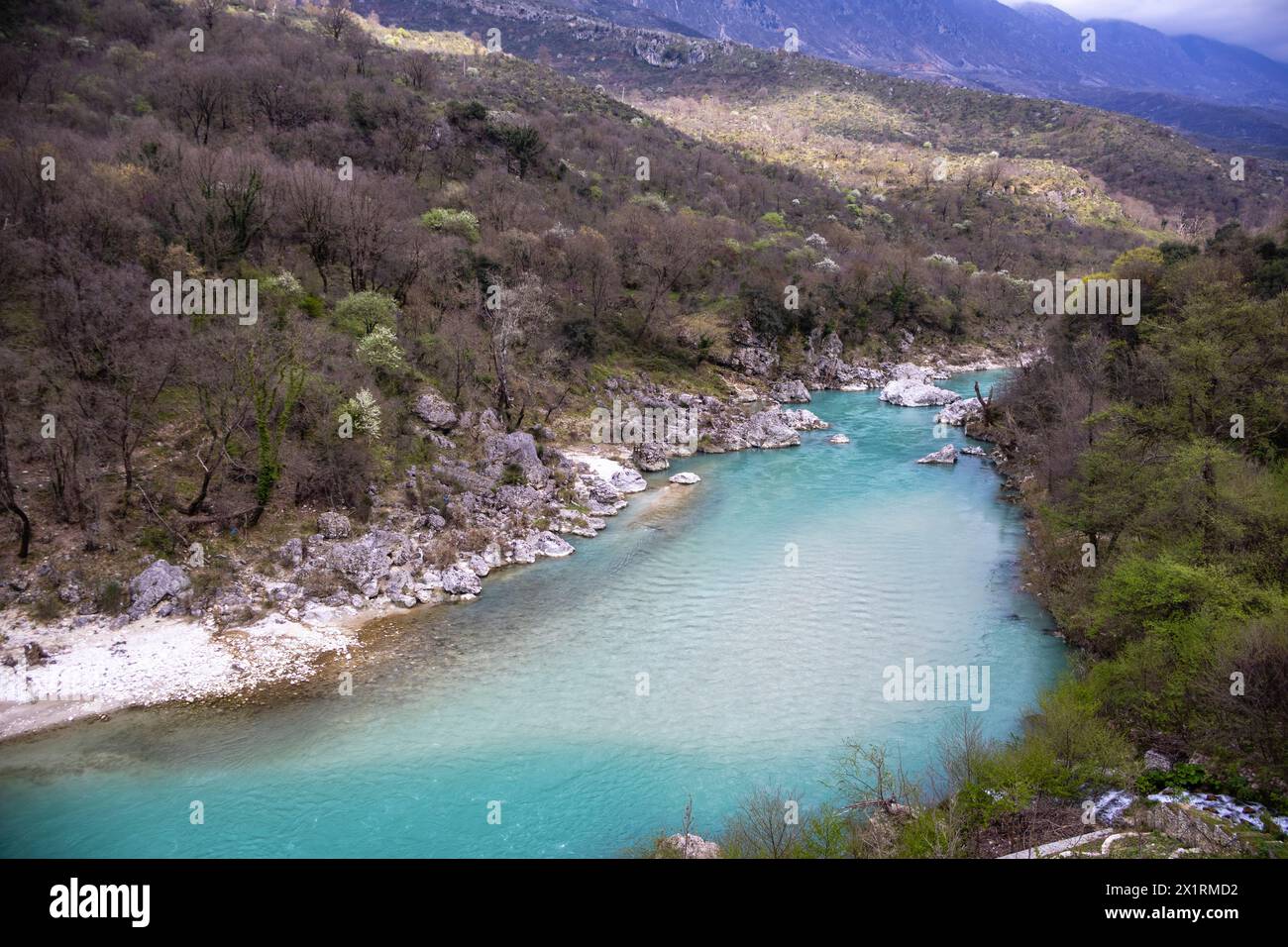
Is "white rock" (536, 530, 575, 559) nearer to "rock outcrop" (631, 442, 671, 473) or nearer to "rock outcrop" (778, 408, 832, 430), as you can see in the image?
"rock outcrop" (631, 442, 671, 473)

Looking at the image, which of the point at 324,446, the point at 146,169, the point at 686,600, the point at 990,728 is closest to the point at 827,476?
the point at 686,600

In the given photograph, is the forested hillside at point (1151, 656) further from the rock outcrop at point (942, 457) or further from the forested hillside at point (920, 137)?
the forested hillside at point (920, 137)

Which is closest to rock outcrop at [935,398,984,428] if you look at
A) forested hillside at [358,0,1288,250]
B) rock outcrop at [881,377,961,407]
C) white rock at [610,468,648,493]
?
rock outcrop at [881,377,961,407]

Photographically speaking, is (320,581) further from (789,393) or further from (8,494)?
(789,393)

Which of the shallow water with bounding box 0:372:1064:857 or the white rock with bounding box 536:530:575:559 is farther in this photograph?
the white rock with bounding box 536:530:575:559

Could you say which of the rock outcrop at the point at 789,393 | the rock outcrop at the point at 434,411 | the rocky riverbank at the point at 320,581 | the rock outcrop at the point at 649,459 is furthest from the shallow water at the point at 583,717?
the rock outcrop at the point at 789,393

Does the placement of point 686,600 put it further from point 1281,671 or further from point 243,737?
point 1281,671
